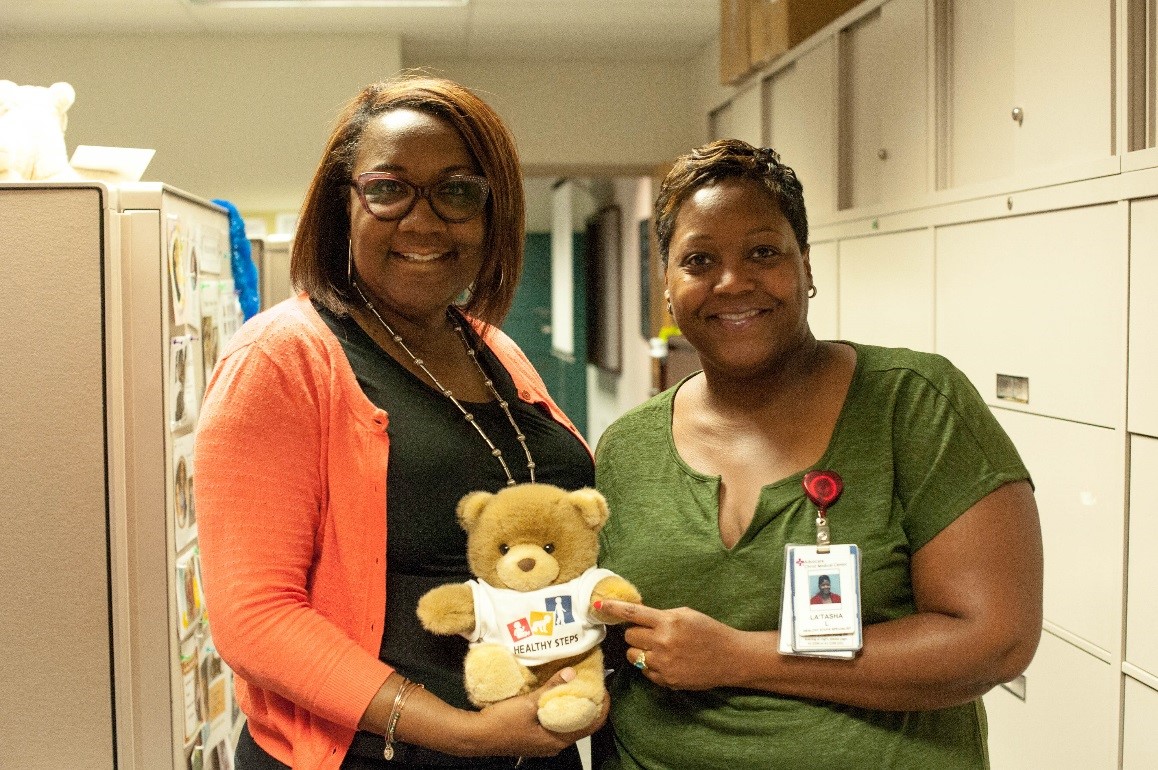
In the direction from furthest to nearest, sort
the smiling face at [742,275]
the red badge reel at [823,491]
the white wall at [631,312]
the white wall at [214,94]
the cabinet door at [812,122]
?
the white wall at [631,312] → the white wall at [214,94] → the cabinet door at [812,122] → the smiling face at [742,275] → the red badge reel at [823,491]

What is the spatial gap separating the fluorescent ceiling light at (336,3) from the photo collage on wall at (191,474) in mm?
2978

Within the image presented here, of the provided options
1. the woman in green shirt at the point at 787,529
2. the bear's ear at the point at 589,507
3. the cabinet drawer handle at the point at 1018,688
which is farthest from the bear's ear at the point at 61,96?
the cabinet drawer handle at the point at 1018,688

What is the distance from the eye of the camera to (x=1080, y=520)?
2246mm

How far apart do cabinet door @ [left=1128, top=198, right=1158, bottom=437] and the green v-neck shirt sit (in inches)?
35.6

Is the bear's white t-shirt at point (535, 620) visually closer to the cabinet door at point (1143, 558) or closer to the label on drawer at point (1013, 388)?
the cabinet door at point (1143, 558)

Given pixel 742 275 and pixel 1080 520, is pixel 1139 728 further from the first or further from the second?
pixel 742 275

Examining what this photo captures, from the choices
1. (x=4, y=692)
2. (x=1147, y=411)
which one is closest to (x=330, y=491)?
(x=4, y=692)

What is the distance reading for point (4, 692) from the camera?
1787 millimetres

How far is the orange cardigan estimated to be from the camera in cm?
117

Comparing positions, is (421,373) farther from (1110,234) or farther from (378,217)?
(1110,234)

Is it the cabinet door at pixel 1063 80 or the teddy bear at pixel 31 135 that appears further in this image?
the cabinet door at pixel 1063 80

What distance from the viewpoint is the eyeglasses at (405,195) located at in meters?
1.31

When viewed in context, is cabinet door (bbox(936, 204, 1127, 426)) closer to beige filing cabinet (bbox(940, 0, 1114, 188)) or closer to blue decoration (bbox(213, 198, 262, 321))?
beige filing cabinet (bbox(940, 0, 1114, 188))

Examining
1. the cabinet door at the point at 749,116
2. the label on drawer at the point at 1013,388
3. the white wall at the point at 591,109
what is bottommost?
the label on drawer at the point at 1013,388
